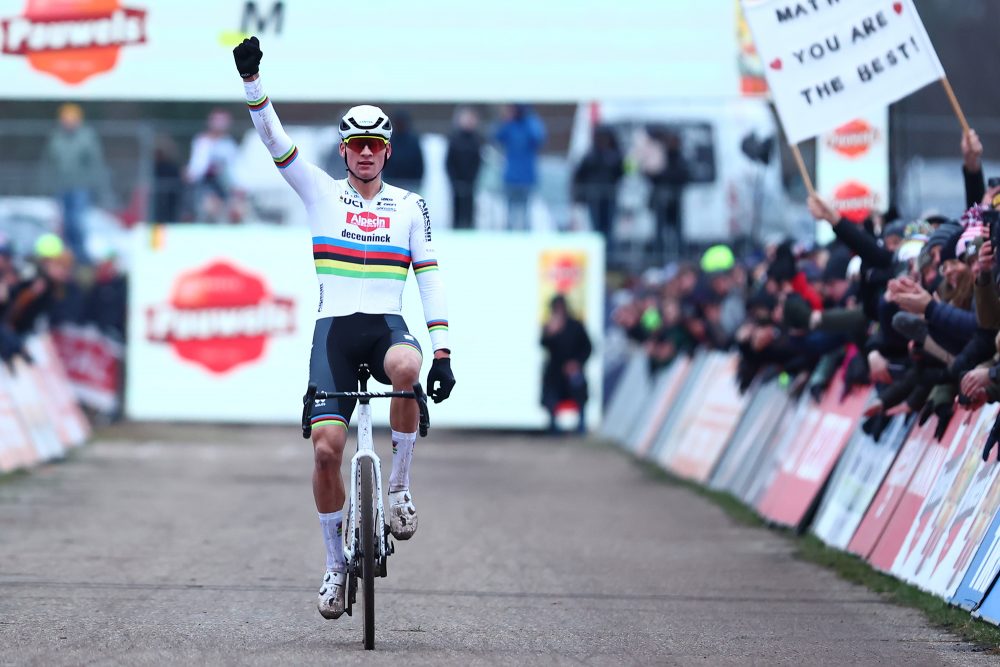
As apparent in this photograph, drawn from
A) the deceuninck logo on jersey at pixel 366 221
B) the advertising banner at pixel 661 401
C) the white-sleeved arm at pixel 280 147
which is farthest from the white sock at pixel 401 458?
the advertising banner at pixel 661 401

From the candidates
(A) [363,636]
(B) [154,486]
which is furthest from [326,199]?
(B) [154,486]

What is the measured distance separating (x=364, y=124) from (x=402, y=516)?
1750 mm

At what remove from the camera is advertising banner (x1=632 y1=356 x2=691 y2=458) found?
22438 mm

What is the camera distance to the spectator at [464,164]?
26828 mm

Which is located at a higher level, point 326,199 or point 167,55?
point 167,55

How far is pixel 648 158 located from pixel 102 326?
26.3ft

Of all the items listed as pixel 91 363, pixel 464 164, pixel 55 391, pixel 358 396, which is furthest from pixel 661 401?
pixel 358 396

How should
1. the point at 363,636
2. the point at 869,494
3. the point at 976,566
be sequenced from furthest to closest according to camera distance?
1. the point at 869,494
2. the point at 976,566
3. the point at 363,636

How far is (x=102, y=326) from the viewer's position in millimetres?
28078

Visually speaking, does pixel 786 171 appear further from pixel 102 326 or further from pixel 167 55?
pixel 167 55

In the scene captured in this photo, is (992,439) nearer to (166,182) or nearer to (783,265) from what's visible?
(783,265)

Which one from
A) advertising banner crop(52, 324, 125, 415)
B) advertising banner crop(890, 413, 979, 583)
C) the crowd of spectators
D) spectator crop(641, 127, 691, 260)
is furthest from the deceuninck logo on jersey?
advertising banner crop(52, 324, 125, 415)

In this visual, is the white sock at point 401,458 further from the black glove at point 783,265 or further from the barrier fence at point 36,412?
the barrier fence at point 36,412

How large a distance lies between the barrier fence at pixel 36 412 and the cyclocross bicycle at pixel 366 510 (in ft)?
36.7
